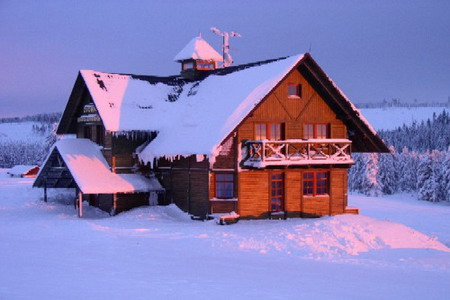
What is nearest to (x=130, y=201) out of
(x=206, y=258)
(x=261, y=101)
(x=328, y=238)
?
(x=261, y=101)

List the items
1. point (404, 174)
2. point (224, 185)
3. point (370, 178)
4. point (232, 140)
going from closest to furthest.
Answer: point (232, 140) < point (224, 185) < point (370, 178) < point (404, 174)

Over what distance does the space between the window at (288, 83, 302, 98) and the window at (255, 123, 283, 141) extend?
5.81ft

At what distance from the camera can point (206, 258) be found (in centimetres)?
1809

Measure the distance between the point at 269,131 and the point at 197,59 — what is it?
9.31 m

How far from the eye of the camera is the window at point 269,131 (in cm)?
2752

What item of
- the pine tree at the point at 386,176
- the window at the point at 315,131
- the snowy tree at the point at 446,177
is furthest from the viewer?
the pine tree at the point at 386,176

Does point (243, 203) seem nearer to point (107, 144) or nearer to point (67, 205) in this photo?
point (107, 144)

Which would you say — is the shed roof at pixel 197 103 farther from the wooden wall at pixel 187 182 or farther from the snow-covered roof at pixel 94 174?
the snow-covered roof at pixel 94 174

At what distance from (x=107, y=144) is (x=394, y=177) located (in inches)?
2556

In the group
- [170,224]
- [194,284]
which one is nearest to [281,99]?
[170,224]

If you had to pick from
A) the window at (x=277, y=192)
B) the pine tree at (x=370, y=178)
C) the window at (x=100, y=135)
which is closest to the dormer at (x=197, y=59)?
the window at (x=100, y=135)

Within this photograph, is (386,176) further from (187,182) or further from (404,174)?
(187,182)

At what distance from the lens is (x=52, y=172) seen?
1216 inches

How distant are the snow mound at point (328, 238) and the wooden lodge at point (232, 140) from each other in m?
1.82
